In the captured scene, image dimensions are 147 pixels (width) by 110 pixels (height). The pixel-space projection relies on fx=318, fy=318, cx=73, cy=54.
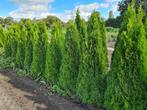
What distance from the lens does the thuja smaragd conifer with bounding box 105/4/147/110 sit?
680 cm

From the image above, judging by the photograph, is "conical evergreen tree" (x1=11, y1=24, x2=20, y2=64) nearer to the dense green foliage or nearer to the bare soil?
the dense green foliage


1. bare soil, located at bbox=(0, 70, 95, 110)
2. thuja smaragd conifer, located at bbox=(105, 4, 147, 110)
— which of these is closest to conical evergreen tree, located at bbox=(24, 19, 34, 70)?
bare soil, located at bbox=(0, 70, 95, 110)

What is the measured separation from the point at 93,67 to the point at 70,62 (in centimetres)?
142

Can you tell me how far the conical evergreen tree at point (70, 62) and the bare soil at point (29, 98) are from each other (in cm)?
48

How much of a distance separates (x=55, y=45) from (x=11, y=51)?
6.70 m

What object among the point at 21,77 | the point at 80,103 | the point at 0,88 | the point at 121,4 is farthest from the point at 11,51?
the point at 121,4

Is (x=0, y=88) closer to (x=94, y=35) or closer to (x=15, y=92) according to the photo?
(x=15, y=92)

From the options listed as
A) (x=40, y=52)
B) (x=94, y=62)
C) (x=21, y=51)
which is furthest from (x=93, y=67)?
(x=21, y=51)

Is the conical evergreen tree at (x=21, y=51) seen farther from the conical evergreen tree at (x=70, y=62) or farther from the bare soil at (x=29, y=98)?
the conical evergreen tree at (x=70, y=62)

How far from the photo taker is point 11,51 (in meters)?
17.6

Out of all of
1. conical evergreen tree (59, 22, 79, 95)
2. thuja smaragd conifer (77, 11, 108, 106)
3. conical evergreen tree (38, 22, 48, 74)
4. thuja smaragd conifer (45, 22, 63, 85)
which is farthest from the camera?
conical evergreen tree (38, 22, 48, 74)

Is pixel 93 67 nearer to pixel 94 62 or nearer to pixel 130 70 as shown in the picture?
pixel 94 62

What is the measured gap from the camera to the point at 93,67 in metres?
8.73

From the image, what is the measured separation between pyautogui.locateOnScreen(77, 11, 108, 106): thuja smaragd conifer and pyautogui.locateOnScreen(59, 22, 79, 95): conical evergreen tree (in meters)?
0.96
